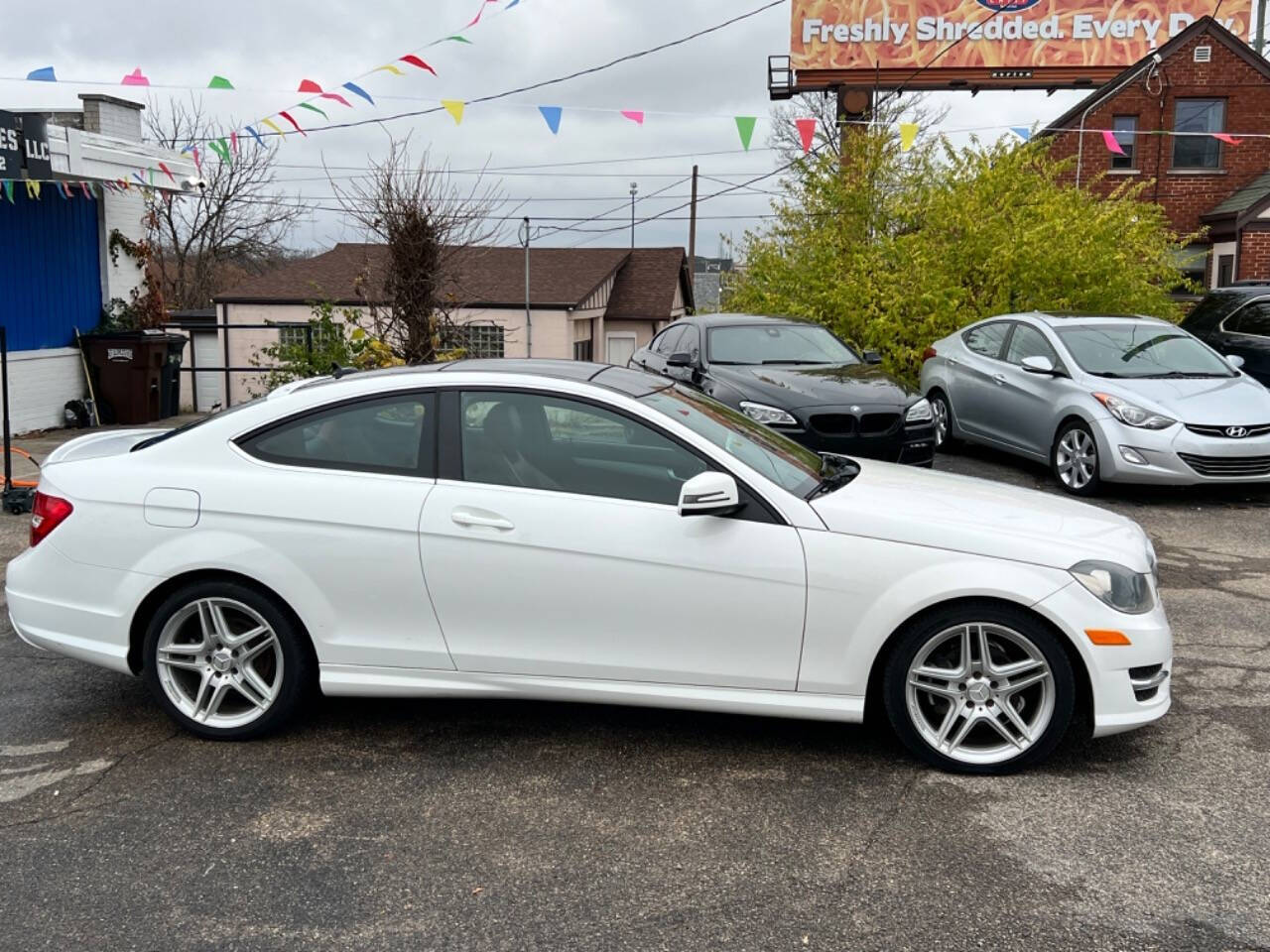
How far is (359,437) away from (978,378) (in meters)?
8.24

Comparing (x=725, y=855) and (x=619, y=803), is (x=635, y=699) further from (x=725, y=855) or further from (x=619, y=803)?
(x=725, y=855)

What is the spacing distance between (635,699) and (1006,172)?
38.9 ft

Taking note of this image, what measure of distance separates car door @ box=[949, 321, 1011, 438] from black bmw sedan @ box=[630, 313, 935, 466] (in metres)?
1.19

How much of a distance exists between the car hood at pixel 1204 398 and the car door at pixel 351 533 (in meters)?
6.87

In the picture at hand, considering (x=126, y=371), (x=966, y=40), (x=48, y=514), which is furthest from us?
(x=966, y=40)

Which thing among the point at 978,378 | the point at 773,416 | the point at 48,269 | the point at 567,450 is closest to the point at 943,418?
the point at 978,378

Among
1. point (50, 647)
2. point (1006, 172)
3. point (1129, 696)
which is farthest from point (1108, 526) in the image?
point (1006, 172)

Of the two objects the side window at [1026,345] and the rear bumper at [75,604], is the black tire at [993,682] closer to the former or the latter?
the rear bumper at [75,604]

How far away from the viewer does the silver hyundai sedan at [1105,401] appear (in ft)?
29.8

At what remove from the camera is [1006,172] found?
1432cm

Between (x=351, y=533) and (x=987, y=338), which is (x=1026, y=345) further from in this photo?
(x=351, y=533)

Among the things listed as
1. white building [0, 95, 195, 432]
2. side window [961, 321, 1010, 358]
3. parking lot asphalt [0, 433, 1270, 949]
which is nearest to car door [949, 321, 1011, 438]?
side window [961, 321, 1010, 358]

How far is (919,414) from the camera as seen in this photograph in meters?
9.62

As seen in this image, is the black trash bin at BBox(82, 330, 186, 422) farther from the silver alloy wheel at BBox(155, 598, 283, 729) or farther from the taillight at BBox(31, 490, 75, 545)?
the silver alloy wheel at BBox(155, 598, 283, 729)
